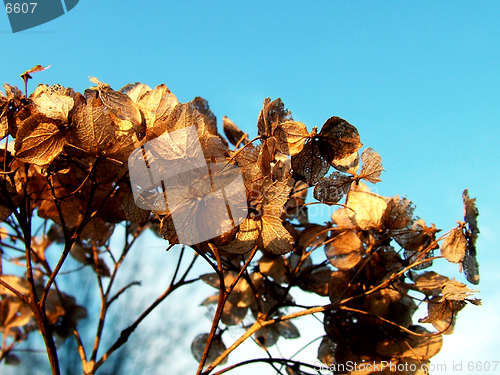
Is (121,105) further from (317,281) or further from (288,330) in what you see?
(288,330)

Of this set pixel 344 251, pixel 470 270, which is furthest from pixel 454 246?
pixel 344 251

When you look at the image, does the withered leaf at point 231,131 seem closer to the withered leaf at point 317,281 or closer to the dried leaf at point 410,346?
the withered leaf at point 317,281

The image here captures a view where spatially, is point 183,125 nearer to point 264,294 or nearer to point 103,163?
point 103,163

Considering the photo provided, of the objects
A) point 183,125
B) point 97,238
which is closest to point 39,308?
point 97,238

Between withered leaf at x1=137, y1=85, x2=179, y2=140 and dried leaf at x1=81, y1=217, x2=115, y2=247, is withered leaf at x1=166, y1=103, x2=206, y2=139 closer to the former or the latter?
withered leaf at x1=137, y1=85, x2=179, y2=140

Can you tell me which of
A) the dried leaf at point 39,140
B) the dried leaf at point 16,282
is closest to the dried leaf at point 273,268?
the dried leaf at point 39,140

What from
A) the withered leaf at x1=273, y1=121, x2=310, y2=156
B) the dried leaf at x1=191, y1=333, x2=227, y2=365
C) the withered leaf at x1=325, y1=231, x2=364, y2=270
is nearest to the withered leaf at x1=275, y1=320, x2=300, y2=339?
the dried leaf at x1=191, y1=333, x2=227, y2=365
